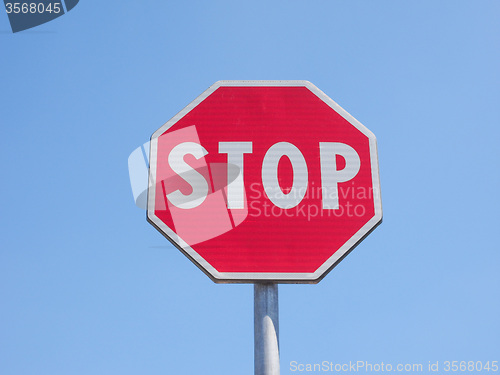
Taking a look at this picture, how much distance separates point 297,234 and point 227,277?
1.92ft

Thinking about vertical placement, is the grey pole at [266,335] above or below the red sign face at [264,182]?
below

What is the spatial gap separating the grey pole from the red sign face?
162 mm

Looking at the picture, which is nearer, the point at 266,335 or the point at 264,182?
the point at 266,335

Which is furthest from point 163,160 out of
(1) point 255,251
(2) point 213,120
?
(1) point 255,251

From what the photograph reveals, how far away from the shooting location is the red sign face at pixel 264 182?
338 centimetres

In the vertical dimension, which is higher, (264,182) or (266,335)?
(264,182)

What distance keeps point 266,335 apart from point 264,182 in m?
1.13

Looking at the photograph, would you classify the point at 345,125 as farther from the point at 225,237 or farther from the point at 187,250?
the point at 187,250

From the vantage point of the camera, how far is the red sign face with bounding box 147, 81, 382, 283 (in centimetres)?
338

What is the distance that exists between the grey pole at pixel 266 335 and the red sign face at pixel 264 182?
0.16 metres

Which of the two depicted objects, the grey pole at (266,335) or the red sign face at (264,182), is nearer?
the grey pole at (266,335)

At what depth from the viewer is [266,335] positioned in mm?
3061

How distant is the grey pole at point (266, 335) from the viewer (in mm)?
3002

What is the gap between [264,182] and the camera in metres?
3.66
